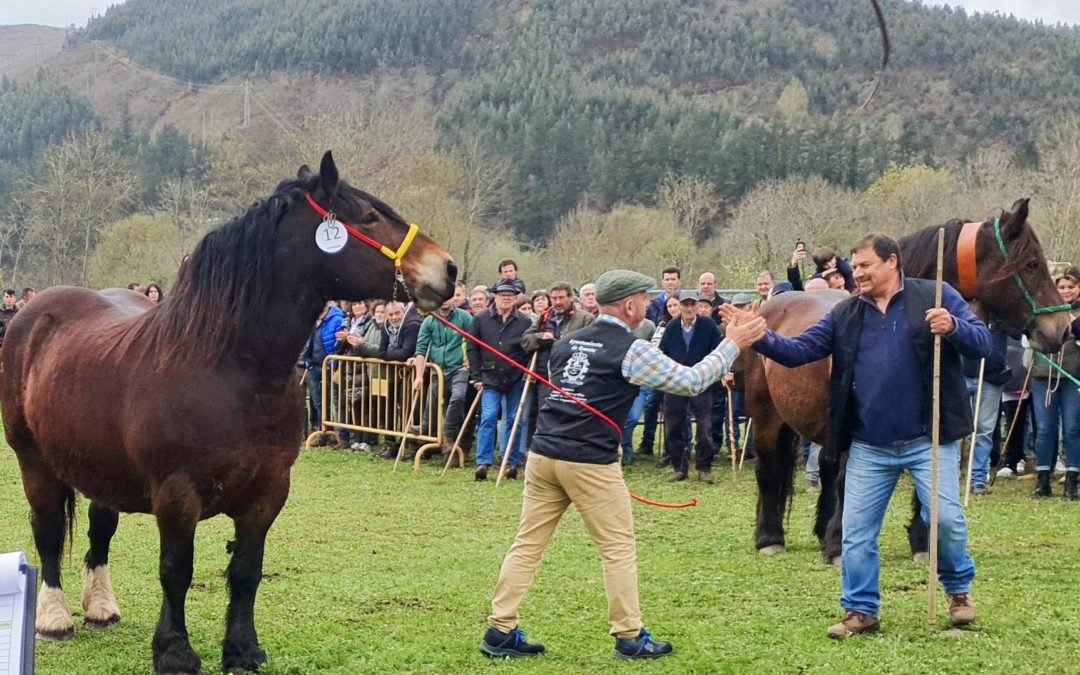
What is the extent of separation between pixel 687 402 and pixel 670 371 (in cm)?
799

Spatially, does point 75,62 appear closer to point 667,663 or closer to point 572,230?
point 572,230

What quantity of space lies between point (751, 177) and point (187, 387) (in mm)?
52464

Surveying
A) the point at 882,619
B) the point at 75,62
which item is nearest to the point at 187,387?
the point at 882,619

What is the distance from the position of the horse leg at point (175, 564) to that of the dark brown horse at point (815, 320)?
4300 millimetres

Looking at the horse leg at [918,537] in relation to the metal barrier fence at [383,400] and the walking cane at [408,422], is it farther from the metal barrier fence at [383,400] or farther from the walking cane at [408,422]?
the walking cane at [408,422]

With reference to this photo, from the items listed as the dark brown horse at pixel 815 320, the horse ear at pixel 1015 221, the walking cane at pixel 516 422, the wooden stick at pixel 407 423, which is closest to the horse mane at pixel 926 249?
the dark brown horse at pixel 815 320

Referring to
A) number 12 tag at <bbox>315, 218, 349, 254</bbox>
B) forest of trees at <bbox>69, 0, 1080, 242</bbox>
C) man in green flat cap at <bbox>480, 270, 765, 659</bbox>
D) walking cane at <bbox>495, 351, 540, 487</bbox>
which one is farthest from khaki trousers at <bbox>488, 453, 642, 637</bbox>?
forest of trees at <bbox>69, 0, 1080, 242</bbox>

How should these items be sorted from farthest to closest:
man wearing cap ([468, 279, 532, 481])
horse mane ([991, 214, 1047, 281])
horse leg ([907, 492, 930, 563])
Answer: man wearing cap ([468, 279, 532, 481]) → horse leg ([907, 492, 930, 563]) → horse mane ([991, 214, 1047, 281])

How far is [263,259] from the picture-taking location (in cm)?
517

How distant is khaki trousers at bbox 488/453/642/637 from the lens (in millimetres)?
→ 5410

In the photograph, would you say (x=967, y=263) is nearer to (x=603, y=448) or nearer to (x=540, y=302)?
(x=603, y=448)

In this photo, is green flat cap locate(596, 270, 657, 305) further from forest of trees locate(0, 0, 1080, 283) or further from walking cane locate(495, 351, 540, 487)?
forest of trees locate(0, 0, 1080, 283)

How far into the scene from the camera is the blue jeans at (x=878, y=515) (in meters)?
5.69

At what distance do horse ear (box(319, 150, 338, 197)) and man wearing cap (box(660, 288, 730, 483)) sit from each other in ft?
26.3
